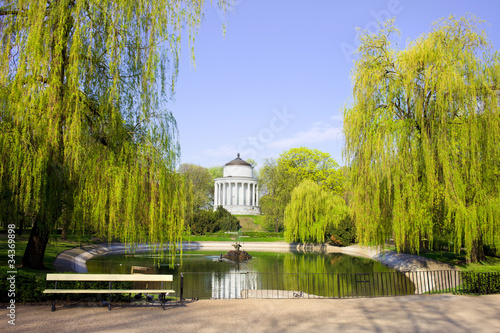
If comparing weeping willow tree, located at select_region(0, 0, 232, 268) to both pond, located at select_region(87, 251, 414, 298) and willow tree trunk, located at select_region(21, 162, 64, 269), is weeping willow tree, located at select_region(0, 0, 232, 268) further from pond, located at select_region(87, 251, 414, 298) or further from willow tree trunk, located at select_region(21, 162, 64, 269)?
pond, located at select_region(87, 251, 414, 298)

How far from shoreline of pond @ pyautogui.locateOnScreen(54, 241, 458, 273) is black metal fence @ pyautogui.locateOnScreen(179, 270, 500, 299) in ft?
4.32

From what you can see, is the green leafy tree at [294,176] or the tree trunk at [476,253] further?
the green leafy tree at [294,176]

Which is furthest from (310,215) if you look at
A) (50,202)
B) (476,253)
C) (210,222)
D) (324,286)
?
(50,202)

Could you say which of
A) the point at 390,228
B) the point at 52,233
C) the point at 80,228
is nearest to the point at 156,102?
the point at 80,228

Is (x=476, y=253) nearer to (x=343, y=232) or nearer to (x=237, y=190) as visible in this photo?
(x=343, y=232)

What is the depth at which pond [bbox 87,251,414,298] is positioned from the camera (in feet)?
45.9

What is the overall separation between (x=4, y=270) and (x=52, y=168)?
256 centimetres

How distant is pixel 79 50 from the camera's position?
9984mm

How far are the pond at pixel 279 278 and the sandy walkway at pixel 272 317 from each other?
156 cm

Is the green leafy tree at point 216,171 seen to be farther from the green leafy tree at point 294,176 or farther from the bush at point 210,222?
the bush at point 210,222

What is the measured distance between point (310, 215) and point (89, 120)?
29.3 m

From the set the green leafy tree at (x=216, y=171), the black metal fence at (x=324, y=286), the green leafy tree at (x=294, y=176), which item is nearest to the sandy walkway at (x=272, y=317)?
the black metal fence at (x=324, y=286)

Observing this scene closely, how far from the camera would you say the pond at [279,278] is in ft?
45.9

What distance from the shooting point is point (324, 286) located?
1666 centimetres
